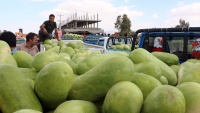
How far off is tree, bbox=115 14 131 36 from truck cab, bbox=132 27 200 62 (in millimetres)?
30761

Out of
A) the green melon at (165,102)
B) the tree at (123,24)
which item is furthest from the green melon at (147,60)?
the tree at (123,24)

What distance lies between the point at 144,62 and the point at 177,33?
355 centimetres

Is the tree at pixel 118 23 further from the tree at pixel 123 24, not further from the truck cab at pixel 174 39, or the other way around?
the truck cab at pixel 174 39

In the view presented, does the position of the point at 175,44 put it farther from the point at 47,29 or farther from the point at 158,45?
the point at 47,29

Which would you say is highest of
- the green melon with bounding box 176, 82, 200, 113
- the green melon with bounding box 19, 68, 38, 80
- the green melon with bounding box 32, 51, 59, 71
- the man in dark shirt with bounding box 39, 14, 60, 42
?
the man in dark shirt with bounding box 39, 14, 60, 42

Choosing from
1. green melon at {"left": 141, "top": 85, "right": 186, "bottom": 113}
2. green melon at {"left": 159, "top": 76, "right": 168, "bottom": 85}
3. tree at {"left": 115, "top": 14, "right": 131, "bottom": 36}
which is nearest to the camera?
green melon at {"left": 141, "top": 85, "right": 186, "bottom": 113}

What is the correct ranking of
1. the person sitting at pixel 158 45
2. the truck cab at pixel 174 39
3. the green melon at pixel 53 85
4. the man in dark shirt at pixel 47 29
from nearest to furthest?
the green melon at pixel 53 85, the truck cab at pixel 174 39, the person sitting at pixel 158 45, the man in dark shirt at pixel 47 29

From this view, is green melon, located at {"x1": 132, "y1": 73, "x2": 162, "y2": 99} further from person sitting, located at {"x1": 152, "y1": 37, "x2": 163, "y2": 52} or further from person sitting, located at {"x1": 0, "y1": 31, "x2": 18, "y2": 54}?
person sitting, located at {"x1": 152, "y1": 37, "x2": 163, "y2": 52}

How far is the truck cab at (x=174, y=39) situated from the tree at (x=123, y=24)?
30.8 metres

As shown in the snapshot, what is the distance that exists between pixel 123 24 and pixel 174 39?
107ft

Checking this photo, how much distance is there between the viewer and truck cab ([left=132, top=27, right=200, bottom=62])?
5.00 meters

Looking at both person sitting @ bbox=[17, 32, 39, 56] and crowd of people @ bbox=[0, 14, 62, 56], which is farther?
person sitting @ bbox=[17, 32, 39, 56]

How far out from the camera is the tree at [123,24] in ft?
123

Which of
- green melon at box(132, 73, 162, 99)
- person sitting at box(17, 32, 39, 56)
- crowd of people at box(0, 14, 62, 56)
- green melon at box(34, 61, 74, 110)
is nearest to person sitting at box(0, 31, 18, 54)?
crowd of people at box(0, 14, 62, 56)
